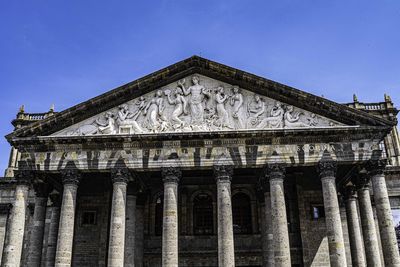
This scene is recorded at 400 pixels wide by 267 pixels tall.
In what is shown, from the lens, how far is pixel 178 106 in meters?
25.2

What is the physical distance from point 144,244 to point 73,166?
23.1 ft

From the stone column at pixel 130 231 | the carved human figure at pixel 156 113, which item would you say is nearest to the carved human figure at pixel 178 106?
the carved human figure at pixel 156 113

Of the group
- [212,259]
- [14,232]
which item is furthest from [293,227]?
[14,232]

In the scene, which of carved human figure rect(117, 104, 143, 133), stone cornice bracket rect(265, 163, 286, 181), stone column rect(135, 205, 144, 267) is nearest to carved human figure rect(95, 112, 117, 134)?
carved human figure rect(117, 104, 143, 133)

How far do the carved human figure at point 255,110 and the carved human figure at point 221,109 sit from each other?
4.28 ft

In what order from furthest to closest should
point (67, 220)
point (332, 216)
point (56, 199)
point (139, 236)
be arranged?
point (56, 199), point (139, 236), point (67, 220), point (332, 216)

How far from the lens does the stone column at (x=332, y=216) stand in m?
21.7

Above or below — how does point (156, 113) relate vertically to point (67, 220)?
above

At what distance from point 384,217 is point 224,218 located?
326 inches

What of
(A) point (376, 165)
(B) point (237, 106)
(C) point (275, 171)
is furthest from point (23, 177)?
(A) point (376, 165)

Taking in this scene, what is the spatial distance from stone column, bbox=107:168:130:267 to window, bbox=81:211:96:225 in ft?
18.4

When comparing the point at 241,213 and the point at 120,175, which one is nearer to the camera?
the point at 120,175

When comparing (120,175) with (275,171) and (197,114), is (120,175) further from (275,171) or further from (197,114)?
(275,171)

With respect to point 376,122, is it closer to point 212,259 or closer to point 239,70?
point 239,70
